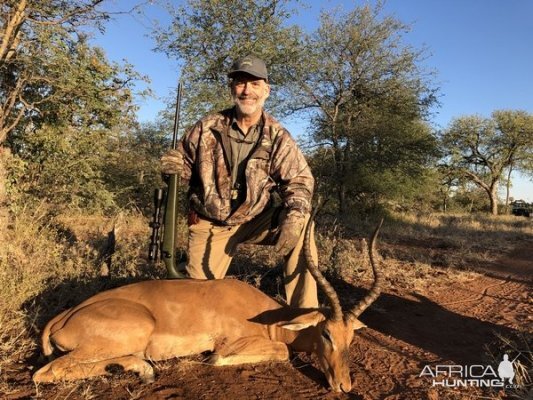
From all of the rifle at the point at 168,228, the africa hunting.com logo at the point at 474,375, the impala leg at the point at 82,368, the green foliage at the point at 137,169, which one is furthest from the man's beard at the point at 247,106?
the green foliage at the point at 137,169

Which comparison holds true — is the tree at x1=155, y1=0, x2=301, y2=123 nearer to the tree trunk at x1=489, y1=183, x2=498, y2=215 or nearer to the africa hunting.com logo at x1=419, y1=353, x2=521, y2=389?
the africa hunting.com logo at x1=419, y1=353, x2=521, y2=389

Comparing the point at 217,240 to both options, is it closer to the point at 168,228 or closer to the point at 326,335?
the point at 168,228

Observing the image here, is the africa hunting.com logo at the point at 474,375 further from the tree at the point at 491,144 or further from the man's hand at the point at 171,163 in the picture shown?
the tree at the point at 491,144

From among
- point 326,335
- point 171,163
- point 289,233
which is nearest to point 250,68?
point 171,163

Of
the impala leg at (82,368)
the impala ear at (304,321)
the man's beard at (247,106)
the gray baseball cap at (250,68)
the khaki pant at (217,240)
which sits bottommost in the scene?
the impala leg at (82,368)

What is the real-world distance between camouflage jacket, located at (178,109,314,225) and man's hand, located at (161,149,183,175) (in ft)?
0.61

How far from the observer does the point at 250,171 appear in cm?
448

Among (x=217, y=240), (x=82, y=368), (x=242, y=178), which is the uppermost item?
(x=242, y=178)

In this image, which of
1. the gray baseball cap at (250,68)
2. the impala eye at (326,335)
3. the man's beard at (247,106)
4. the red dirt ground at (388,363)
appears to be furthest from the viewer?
the man's beard at (247,106)

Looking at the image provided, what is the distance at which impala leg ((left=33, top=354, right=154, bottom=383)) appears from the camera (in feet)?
10.1

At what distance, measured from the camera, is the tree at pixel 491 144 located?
31984 mm

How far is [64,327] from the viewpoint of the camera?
10.8ft

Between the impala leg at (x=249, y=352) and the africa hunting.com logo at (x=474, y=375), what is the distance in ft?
3.47

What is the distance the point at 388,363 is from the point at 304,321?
2.52ft
